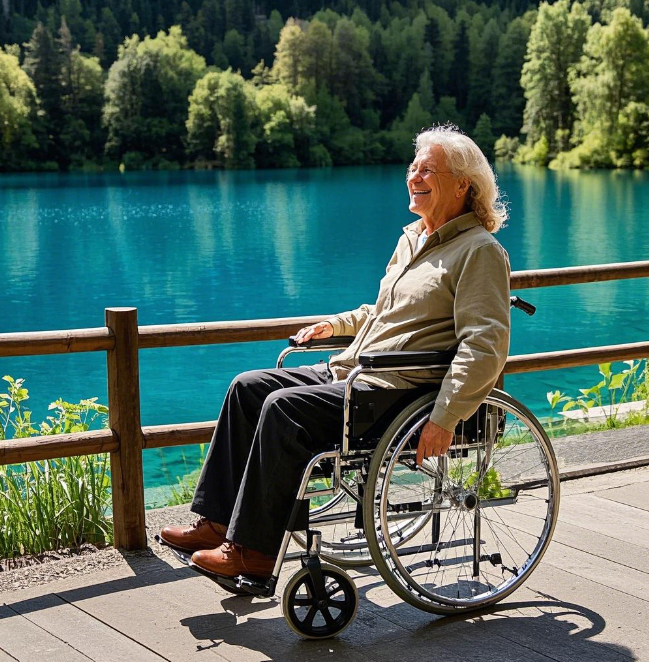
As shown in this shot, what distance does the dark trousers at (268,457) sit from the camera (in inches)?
109

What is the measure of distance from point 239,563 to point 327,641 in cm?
29

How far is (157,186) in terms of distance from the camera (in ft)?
→ 198

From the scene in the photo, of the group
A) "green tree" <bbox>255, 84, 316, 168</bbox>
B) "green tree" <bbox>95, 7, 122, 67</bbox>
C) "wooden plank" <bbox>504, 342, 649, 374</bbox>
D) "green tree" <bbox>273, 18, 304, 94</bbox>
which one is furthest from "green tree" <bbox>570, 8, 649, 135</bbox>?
"wooden plank" <bbox>504, 342, 649, 374</bbox>

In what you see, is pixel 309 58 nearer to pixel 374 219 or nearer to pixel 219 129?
pixel 219 129

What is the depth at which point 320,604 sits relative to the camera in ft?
9.01

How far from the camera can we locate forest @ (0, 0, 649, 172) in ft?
211

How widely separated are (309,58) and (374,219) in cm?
5583

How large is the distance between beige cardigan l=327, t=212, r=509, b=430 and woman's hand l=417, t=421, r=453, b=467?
2cm

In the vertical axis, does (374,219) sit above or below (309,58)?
below

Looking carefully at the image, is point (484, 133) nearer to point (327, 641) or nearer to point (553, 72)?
point (553, 72)

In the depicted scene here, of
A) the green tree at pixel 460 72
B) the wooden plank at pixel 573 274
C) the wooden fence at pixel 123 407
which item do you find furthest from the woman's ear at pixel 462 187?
the green tree at pixel 460 72

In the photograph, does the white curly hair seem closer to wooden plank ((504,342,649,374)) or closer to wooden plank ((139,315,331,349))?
wooden plank ((139,315,331,349))

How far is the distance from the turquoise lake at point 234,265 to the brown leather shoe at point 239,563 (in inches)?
279

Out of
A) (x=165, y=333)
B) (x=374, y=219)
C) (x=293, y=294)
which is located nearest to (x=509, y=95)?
(x=374, y=219)
